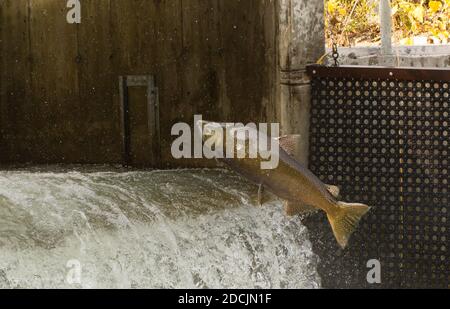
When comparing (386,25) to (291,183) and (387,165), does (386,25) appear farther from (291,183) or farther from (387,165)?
(291,183)

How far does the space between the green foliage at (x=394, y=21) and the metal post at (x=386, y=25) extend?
3.50m

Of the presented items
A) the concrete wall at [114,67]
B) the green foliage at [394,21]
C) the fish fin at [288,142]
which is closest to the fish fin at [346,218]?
the fish fin at [288,142]

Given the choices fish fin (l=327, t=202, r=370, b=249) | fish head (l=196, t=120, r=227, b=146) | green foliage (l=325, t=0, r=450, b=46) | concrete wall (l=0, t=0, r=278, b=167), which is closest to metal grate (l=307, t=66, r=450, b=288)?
concrete wall (l=0, t=0, r=278, b=167)

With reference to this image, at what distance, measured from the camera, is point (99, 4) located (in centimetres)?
780

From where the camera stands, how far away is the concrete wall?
740cm

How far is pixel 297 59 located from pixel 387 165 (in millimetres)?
1000

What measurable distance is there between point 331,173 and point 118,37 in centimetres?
215

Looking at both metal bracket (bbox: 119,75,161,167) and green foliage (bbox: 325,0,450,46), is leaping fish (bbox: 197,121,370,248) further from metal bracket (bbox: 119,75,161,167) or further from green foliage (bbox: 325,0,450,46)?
green foliage (bbox: 325,0,450,46)

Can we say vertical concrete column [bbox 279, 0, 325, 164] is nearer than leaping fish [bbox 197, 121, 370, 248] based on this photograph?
No

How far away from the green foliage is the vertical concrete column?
13.4 feet

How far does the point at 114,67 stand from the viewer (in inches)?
308

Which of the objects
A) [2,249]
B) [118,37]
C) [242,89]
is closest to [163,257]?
[2,249]

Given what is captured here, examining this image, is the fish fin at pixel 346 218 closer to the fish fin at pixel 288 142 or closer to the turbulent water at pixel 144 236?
the fish fin at pixel 288 142

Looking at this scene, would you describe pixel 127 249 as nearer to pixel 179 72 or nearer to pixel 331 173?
pixel 331 173
